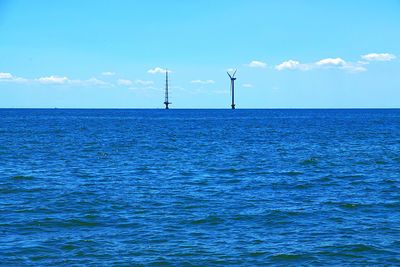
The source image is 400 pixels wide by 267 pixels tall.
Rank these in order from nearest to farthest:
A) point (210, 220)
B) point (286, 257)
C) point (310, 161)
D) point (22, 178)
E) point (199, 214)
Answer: point (286, 257), point (210, 220), point (199, 214), point (22, 178), point (310, 161)

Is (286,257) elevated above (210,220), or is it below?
below

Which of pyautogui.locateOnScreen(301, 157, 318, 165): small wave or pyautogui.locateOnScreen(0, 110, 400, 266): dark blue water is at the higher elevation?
pyautogui.locateOnScreen(301, 157, 318, 165): small wave

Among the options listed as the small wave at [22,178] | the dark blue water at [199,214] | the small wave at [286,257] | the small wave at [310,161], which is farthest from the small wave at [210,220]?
the small wave at [310,161]

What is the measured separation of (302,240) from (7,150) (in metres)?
47.0

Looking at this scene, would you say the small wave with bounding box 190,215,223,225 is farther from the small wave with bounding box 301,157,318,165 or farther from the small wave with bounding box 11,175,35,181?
the small wave with bounding box 301,157,318,165

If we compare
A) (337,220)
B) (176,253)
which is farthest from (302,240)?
(176,253)

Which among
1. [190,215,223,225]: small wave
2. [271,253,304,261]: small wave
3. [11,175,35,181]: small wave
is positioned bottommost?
[271,253,304,261]: small wave

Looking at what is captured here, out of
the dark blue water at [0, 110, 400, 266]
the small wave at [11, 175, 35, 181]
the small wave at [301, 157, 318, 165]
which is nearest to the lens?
the dark blue water at [0, 110, 400, 266]

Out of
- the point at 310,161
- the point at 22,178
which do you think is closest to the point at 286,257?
the point at 22,178

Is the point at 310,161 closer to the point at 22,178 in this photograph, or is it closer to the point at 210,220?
the point at 210,220

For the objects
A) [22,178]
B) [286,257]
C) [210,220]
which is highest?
[22,178]

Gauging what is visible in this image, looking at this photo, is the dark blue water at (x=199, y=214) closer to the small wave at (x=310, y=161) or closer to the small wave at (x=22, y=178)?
the small wave at (x=22, y=178)

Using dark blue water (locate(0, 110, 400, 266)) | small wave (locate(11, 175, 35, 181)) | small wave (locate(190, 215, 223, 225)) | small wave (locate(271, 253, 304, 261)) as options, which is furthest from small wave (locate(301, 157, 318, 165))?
small wave (locate(271, 253, 304, 261))

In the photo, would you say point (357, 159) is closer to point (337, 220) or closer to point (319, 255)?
point (337, 220)
